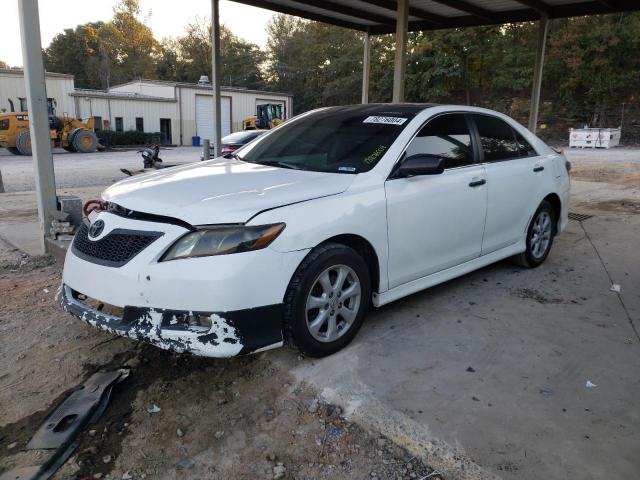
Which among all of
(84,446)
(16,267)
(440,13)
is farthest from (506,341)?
(440,13)

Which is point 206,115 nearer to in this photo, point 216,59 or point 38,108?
point 216,59

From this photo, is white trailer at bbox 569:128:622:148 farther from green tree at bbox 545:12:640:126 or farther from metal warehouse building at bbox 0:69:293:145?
metal warehouse building at bbox 0:69:293:145

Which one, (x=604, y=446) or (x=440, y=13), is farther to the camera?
(x=440, y=13)

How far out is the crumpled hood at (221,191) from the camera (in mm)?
2852

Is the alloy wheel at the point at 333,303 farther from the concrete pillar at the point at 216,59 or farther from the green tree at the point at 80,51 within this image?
the green tree at the point at 80,51

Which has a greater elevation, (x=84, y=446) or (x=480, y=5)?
(x=480, y=5)

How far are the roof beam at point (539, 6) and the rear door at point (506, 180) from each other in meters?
4.99

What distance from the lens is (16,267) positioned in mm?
5234

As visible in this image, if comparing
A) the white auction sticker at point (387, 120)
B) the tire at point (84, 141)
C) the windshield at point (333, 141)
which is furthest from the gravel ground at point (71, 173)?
the white auction sticker at point (387, 120)

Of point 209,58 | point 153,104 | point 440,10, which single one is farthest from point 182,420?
point 209,58

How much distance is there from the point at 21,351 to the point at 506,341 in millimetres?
3243

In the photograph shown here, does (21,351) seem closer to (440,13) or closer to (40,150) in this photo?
(40,150)

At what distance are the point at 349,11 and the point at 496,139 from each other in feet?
20.5

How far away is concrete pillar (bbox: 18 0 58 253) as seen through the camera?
16.6 feet
